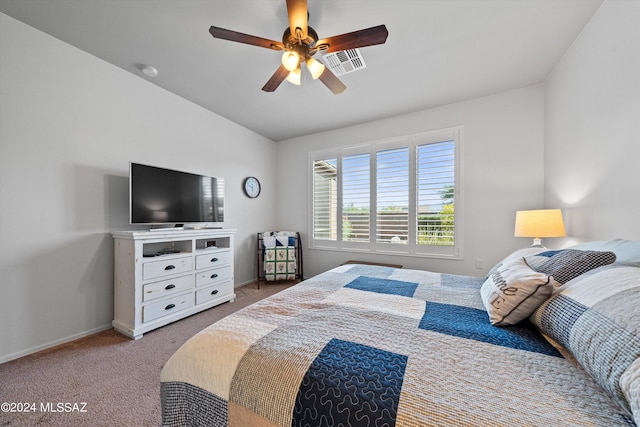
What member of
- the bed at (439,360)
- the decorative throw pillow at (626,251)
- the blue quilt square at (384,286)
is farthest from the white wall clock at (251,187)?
the decorative throw pillow at (626,251)

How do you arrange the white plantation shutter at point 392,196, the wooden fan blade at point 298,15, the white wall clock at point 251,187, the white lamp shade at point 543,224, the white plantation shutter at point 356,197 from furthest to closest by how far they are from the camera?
the white wall clock at point 251,187, the white plantation shutter at point 356,197, the white plantation shutter at point 392,196, the white lamp shade at point 543,224, the wooden fan blade at point 298,15

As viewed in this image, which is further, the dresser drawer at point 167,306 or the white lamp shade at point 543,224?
the dresser drawer at point 167,306

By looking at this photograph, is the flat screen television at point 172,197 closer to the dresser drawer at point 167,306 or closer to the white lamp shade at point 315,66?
the dresser drawer at point 167,306

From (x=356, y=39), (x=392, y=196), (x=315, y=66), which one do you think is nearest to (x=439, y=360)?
(x=356, y=39)

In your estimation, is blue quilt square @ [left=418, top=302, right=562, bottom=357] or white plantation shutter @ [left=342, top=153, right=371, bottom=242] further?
white plantation shutter @ [left=342, top=153, right=371, bottom=242]

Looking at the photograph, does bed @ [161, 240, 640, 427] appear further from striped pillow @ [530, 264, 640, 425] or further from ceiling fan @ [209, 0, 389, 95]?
ceiling fan @ [209, 0, 389, 95]

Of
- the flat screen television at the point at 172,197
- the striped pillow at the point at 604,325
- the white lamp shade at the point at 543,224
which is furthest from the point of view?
the flat screen television at the point at 172,197

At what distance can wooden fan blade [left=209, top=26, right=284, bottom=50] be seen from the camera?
4.82ft

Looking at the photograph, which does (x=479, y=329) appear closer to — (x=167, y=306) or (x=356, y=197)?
(x=167, y=306)

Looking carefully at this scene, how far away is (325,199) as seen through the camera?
3984mm

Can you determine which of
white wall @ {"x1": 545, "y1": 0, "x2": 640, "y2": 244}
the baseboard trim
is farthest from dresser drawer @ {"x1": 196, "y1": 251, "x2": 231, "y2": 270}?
white wall @ {"x1": 545, "y1": 0, "x2": 640, "y2": 244}

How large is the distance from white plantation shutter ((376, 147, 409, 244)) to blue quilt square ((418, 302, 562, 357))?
7.36ft

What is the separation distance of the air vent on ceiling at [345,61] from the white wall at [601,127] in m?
1.72

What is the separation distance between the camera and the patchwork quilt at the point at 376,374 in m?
0.56
